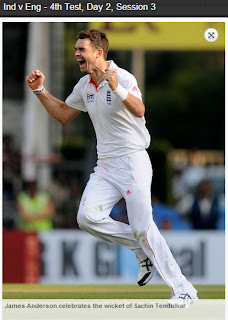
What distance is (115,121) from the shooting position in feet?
32.8

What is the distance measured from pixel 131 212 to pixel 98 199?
0.36 meters

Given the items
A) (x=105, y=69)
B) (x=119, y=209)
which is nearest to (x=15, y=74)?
(x=119, y=209)

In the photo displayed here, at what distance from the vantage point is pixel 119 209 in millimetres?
19469

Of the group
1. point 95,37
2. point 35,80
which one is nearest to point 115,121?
point 95,37

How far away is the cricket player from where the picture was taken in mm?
9883

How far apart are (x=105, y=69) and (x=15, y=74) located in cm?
1697

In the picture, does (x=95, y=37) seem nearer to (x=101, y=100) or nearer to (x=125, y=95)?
(x=101, y=100)

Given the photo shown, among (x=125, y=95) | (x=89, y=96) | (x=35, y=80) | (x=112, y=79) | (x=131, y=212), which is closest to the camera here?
(x=112, y=79)

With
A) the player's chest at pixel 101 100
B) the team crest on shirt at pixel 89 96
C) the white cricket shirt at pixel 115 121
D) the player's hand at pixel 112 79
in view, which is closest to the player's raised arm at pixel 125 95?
the player's hand at pixel 112 79

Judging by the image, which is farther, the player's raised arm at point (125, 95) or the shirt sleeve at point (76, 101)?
the shirt sleeve at point (76, 101)

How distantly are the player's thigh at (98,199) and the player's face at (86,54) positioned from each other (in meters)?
1.08
